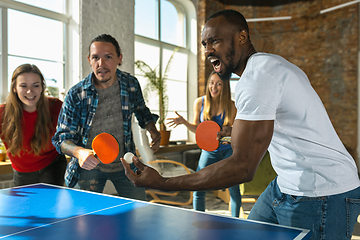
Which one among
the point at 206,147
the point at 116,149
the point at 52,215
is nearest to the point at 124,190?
the point at 116,149

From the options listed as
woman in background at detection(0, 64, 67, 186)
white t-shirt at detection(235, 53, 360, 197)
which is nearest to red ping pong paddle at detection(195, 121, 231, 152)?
white t-shirt at detection(235, 53, 360, 197)

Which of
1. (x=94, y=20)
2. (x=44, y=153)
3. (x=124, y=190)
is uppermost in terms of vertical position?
(x=94, y=20)

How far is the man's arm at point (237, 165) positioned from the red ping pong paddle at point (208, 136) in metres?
0.84

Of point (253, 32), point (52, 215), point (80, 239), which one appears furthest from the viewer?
point (253, 32)

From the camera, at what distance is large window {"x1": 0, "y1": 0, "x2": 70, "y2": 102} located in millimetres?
4238

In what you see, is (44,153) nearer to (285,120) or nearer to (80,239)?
(80,239)

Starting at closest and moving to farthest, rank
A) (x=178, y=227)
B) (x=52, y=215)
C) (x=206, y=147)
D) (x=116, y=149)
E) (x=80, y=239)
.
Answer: (x=80, y=239)
(x=178, y=227)
(x=52, y=215)
(x=116, y=149)
(x=206, y=147)

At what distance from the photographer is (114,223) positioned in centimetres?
134

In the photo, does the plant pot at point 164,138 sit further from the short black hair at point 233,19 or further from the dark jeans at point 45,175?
the short black hair at point 233,19

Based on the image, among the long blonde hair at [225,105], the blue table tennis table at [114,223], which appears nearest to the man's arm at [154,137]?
the blue table tennis table at [114,223]

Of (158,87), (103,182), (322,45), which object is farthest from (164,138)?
(322,45)

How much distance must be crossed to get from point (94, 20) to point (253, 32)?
4.63 meters

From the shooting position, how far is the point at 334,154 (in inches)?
49.2

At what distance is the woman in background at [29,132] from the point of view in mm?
2697
